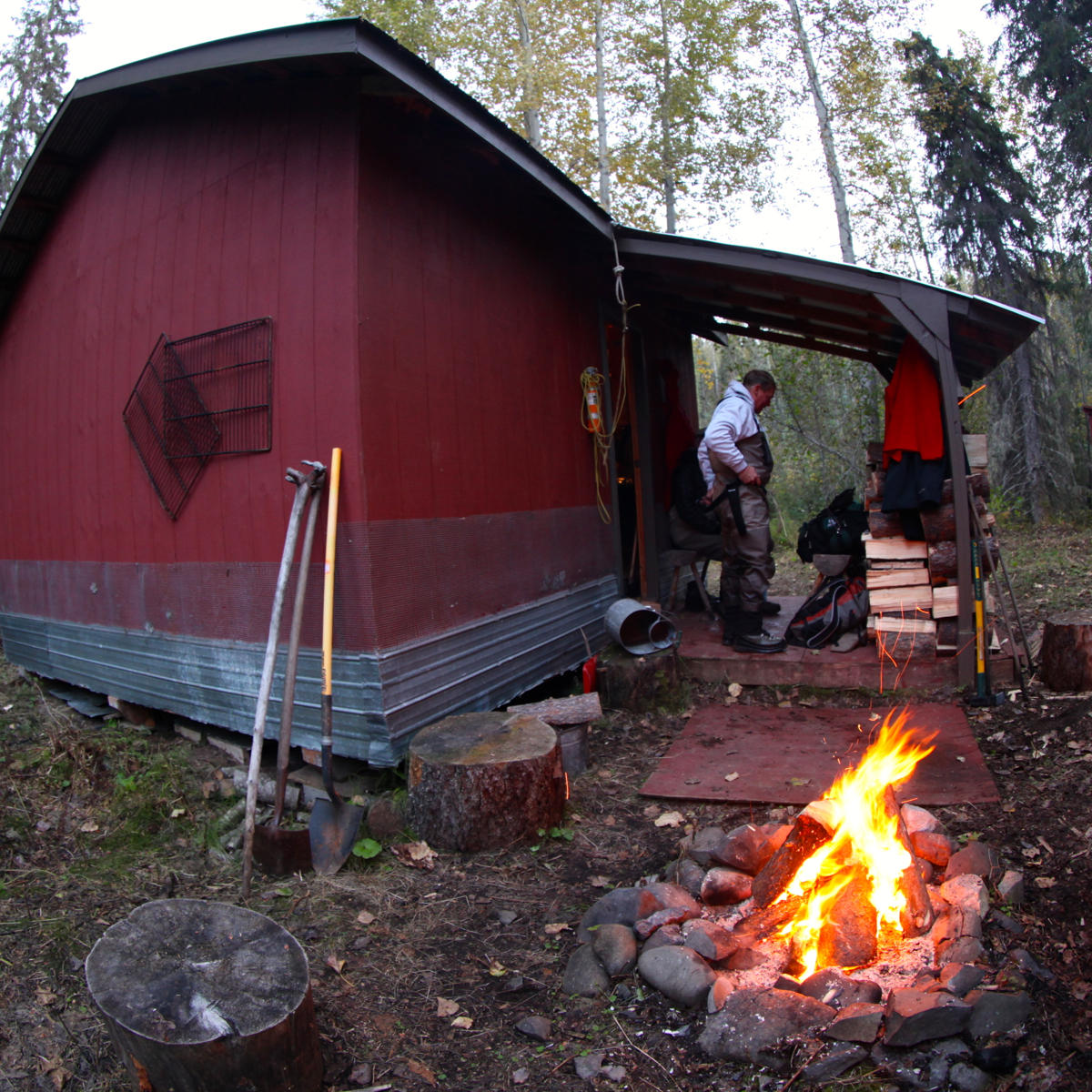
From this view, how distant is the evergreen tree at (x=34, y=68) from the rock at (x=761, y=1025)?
22.6 meters

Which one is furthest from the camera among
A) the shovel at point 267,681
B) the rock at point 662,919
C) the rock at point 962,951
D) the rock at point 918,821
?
the shovel at point 267,681

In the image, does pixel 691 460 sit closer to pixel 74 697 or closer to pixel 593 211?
pixel 593 211

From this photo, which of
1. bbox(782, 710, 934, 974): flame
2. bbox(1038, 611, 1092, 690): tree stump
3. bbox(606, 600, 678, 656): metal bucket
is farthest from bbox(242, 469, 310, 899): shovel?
bbox(1038, 611, 1092, 690): tree stump

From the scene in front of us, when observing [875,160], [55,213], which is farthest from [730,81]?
[55,213]

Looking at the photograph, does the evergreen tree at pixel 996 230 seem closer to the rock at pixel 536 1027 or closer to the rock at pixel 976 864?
the rock at pixel 976 864

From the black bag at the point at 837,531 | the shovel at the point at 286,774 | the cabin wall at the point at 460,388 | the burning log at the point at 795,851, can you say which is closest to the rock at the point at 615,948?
the burning log at the point at 795,851

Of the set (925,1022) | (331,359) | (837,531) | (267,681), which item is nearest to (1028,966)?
(925,1022)

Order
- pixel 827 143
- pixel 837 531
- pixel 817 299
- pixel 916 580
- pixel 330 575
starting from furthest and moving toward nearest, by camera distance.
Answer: pixel 827 143
pixel 837 531
pixel 817 299
pixel 916 580
pixel 330 575

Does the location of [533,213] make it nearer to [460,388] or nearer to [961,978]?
[460,388]

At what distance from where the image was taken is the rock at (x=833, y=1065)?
2279mm

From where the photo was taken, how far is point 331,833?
3.79 metres

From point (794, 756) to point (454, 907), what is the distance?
7.19 feet

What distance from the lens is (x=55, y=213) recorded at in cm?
653

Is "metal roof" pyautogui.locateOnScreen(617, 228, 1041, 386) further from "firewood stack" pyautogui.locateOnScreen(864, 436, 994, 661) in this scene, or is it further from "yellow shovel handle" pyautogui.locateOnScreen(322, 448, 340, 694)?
"yellow shovel handle" pyautogui.locateOnScreen(322, 448, 340, 694)
